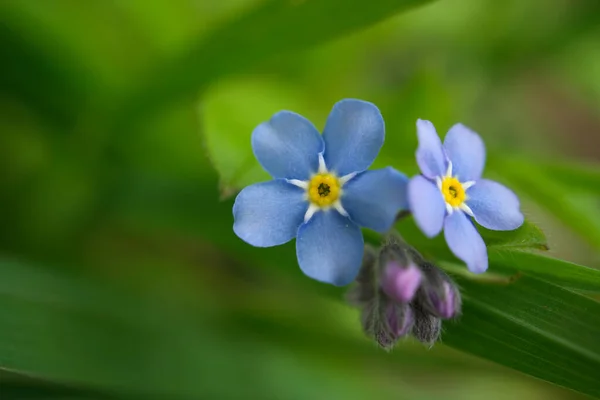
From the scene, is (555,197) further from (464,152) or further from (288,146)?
(288,146)

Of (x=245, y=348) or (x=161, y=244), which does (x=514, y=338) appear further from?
(x=161, y=244)

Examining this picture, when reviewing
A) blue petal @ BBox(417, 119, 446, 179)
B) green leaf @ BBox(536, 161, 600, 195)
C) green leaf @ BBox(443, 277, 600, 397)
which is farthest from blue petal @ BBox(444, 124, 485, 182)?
green leaf @ BBox(536, 161, 600, 195)

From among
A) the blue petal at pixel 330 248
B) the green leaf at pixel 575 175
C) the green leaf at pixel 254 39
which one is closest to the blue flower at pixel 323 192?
the blue petal at pixel 330 248

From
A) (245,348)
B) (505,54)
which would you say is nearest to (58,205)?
(245,348)

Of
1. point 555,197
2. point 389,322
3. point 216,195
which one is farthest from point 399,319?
point 216,195

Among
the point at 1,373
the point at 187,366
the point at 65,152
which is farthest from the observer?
the point at 65,152

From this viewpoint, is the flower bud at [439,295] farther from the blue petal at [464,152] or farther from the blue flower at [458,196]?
the blue petal at [464,152]
